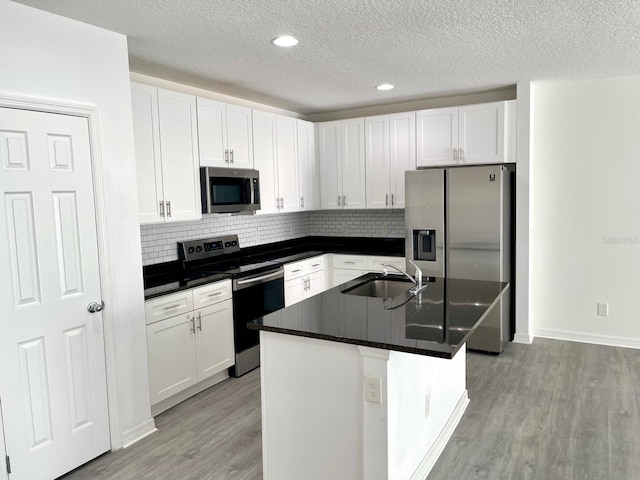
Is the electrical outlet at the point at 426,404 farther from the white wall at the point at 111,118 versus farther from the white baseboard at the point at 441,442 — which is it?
the white wall at the point at 111,118

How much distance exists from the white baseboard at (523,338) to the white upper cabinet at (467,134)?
5.57 feet

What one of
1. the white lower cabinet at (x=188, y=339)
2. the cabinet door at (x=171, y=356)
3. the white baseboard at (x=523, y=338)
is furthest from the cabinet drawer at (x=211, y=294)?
the white baseboard at (x=523, y=338)

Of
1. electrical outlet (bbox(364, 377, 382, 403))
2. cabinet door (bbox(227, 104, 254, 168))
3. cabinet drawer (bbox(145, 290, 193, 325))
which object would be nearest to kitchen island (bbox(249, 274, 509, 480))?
electrical outlet (bbox(364, 377, 382, 403))

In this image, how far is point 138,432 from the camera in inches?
120

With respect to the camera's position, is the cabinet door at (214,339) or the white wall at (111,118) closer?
the white wall at (111,118)

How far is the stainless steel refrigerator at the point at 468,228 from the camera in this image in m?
4.33

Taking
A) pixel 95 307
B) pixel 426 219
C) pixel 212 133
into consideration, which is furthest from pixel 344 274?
pixel 95 307

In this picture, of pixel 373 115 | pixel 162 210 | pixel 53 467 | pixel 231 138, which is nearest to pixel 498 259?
pixel 373 115

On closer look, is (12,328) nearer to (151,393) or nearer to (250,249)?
(151,393)

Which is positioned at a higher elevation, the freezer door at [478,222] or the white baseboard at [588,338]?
the freezer door at [478,222]

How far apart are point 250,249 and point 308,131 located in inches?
58.9

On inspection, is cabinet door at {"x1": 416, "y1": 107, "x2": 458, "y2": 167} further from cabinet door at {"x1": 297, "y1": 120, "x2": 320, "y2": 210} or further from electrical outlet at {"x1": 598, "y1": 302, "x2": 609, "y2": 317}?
electrical outlet at {"x1": 598, "y1": 302, "x2": 609, "y2": 317}

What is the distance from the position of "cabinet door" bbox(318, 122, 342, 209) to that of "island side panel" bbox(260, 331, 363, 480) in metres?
3.31

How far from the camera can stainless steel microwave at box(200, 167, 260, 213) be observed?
3918 mm
